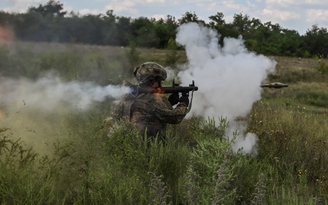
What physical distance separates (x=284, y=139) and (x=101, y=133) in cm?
274

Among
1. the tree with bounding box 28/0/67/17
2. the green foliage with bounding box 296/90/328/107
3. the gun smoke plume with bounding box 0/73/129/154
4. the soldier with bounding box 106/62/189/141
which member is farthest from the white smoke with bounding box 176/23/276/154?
the green foliage with bounding box 296/90/328/107

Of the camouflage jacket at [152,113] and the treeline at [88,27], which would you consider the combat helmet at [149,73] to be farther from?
the treeline at [88,27]

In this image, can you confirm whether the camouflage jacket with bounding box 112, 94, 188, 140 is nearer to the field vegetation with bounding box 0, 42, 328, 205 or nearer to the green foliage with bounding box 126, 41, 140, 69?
the field vegetation with bounding box 0, 42, 328, 205

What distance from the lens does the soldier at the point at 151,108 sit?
619cm

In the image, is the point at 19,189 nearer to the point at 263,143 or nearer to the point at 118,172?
the point at 118,172


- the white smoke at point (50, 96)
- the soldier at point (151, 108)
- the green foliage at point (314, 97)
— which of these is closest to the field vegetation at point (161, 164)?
the white smoke at point (50, 96)

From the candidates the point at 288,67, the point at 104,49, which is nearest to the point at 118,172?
the point at 104,49

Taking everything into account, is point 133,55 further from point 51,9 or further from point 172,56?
point 51,9

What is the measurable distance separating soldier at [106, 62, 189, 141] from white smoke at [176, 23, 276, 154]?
107 centimetres

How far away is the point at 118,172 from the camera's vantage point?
482 cm

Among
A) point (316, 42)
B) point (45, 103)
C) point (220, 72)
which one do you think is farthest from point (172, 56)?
point (316, 42)

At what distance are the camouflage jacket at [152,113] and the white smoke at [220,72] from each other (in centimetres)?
121

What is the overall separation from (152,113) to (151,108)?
0.23 feet

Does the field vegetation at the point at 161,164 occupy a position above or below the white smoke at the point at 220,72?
below
